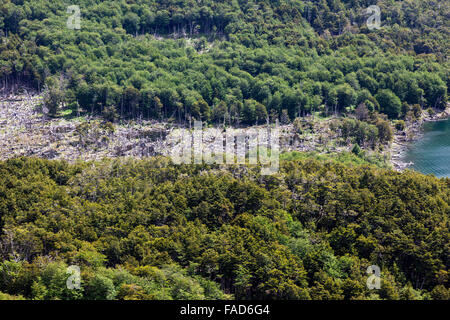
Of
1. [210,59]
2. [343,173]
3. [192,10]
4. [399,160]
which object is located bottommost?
[399,160]

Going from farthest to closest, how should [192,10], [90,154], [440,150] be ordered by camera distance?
1. [192,10]
2. [440,150]
3. [90,154]

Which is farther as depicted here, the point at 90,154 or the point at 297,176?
the point at 90,154

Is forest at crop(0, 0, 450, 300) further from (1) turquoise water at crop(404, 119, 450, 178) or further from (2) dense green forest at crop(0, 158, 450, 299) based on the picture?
(1) turquoise water at crop(404, 119, 450, 178)

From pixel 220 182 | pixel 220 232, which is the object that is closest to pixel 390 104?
pixel 220 182

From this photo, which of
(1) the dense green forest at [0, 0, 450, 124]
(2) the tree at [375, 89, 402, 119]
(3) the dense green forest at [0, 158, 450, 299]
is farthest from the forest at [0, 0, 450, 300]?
(1) the dense green forest at [0, 0, 450, 124]

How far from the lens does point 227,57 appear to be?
104 m

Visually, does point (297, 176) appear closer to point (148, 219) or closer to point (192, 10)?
point (148, 219)

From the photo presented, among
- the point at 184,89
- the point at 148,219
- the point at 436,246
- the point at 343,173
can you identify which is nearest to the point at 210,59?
the point at 184,89

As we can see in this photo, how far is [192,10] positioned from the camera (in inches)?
4680

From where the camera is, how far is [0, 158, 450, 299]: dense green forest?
1395 inches

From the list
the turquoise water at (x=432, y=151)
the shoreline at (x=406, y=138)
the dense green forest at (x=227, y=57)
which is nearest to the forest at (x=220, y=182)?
the dense green forest at (x=227, y=57)

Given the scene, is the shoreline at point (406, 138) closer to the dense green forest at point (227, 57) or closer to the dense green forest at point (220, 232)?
the dense green forest at point (227, 57)

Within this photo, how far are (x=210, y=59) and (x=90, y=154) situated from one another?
4196 cm

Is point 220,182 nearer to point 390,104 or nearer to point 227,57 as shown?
point 390,104
